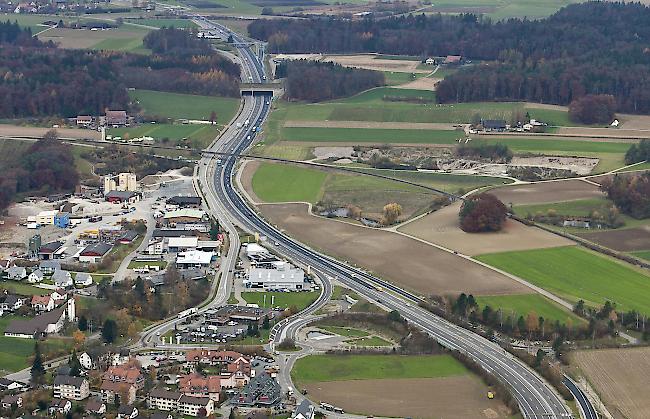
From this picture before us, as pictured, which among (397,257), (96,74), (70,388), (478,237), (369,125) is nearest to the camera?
(70,388)

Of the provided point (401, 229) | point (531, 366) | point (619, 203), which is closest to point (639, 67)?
point (619, 203)

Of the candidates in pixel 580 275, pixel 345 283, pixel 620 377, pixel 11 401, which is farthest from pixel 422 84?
pixel 11 401

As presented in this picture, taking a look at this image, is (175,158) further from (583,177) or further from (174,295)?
(174,295)

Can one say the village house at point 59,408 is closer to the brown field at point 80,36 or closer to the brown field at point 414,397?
the brown field at point 414,397

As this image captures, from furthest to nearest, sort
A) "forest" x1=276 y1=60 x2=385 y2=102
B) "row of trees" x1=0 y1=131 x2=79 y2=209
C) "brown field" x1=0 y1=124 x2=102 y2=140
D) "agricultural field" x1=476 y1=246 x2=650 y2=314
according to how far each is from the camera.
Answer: "forest" x1=276 y1=60 x2=385 y2=102
"brown field" x1=0 y1=124 x2=102 y2=140
"row of trees" x1=0 y1=131 x2=79 y2=209
"agricultural field" x1=476 y1=246 x2=650 y2=314

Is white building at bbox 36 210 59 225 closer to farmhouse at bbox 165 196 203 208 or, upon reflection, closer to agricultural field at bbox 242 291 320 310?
farmhouse at bbox 165 196 203 208

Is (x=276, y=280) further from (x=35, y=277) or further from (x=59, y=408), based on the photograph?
(x=59, y=408)

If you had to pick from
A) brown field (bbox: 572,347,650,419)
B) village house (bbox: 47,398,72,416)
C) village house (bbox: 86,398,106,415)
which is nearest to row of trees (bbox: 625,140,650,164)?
brown field (bbox: 572,347,650,419)
